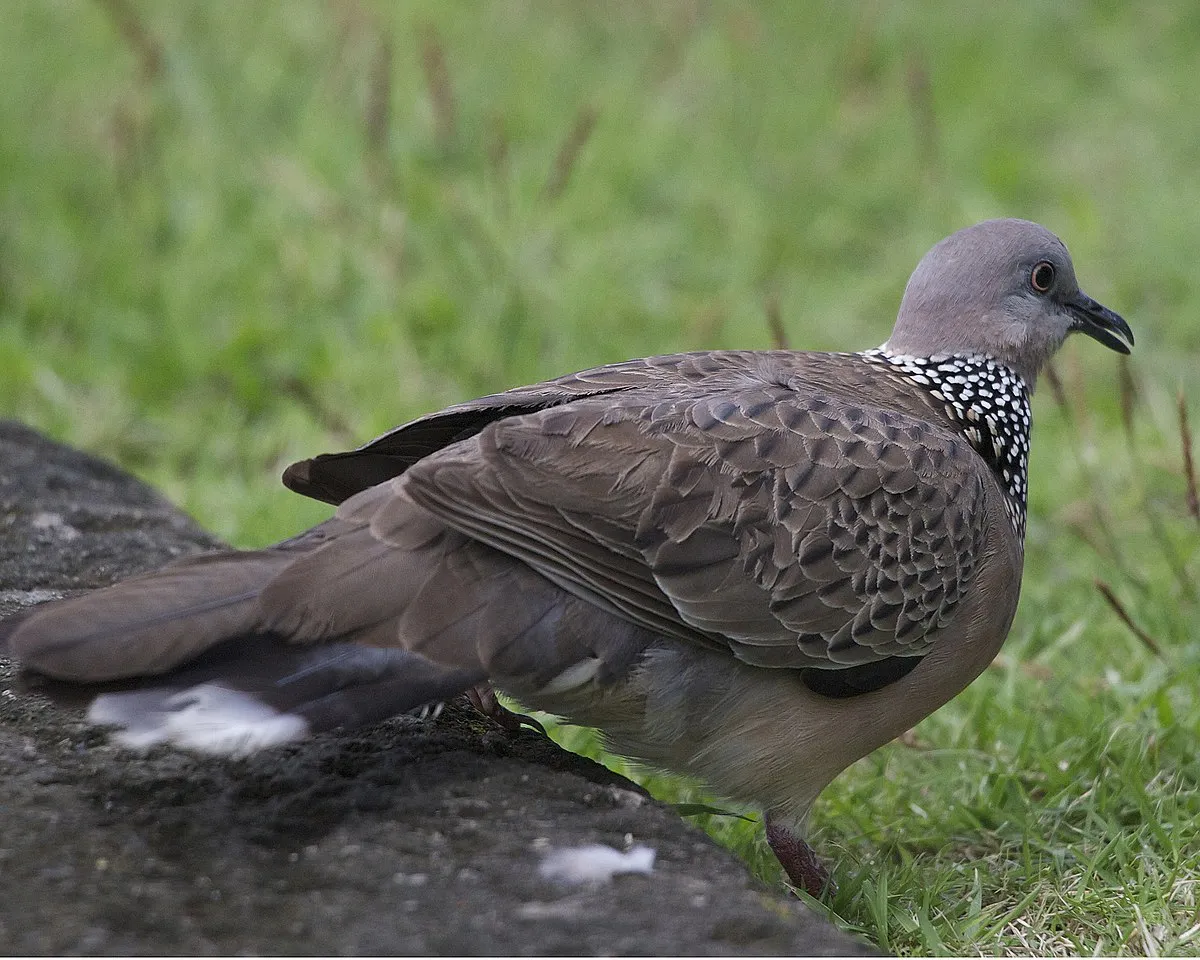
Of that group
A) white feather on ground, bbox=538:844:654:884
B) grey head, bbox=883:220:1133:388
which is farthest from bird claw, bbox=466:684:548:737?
grey head, bbox=883:220:1133:388

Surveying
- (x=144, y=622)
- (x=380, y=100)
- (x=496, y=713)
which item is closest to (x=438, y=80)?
(x=380, y=100)

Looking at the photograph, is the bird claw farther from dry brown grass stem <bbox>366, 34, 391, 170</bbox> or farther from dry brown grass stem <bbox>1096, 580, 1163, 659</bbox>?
dry brown grass stem <bbox>366, 34, 391, 170</bbox>

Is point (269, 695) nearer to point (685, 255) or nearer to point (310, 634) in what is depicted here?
point (310, 634)

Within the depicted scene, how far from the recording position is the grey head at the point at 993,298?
13.1 ft

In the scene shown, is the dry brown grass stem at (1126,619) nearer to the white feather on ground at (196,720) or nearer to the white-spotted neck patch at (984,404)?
the white-spotted neck patch at (984,404)

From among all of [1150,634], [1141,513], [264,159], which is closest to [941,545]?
[1150,634]

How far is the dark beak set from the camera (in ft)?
13.9

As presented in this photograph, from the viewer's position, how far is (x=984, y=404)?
3.82 meters

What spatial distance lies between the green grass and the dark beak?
0.23 m

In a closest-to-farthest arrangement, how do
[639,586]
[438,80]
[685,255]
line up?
[639,586], [438,80], [685,255]

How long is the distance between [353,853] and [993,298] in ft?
7.81

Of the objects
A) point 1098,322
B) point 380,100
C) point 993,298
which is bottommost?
point 1098,322

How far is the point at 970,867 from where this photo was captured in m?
3.33

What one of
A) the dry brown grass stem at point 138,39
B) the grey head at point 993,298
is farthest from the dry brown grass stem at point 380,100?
the grey head at point 993,298
